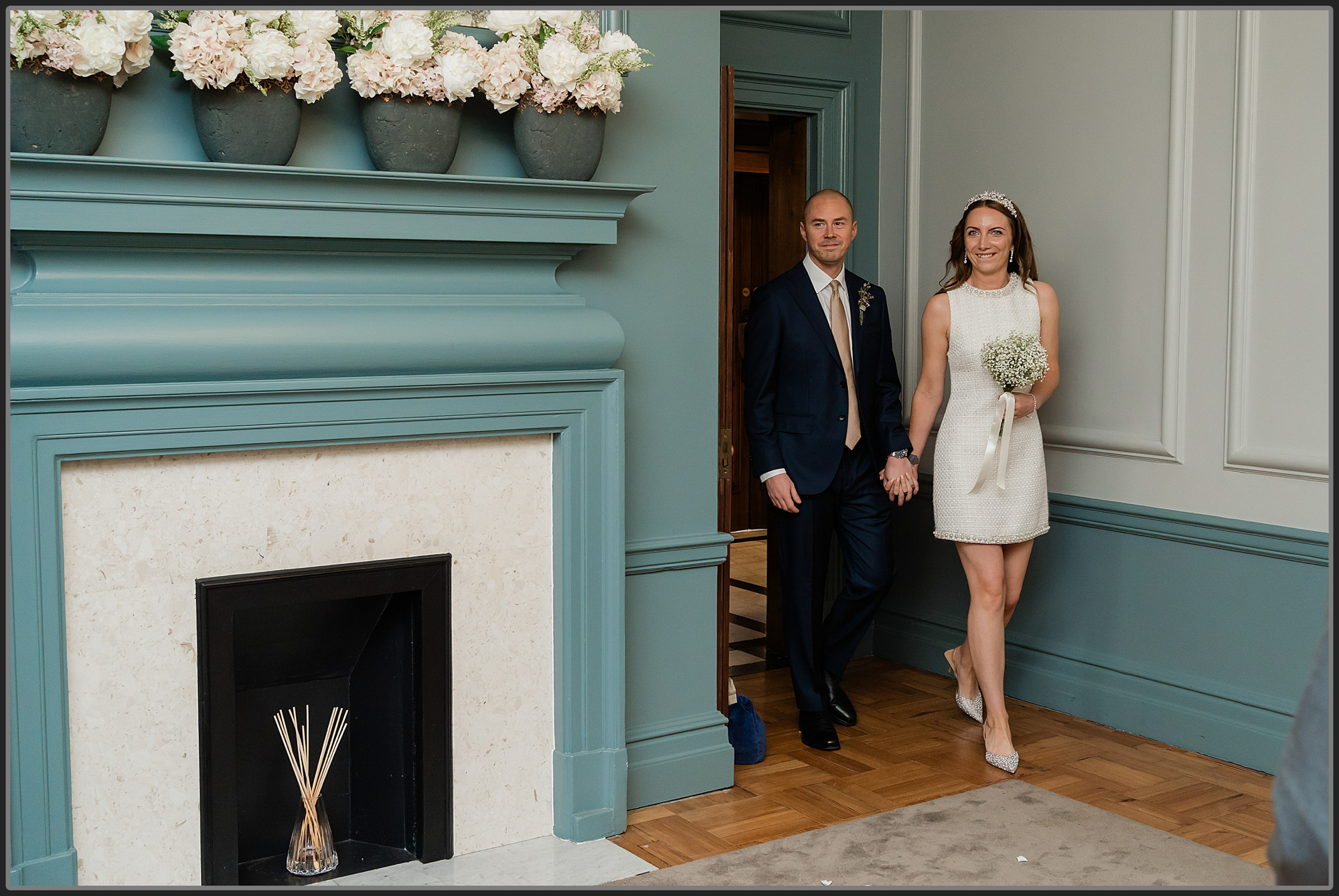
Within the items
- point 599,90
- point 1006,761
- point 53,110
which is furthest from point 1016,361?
point 53,110

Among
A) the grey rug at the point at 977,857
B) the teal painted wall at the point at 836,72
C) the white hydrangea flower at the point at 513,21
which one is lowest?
the grey rug at the point at 977,857

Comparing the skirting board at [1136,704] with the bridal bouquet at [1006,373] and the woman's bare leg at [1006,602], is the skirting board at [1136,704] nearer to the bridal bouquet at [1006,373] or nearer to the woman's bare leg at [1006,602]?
the woman's bare leg at [1006,602]

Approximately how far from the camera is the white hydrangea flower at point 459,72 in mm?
2457

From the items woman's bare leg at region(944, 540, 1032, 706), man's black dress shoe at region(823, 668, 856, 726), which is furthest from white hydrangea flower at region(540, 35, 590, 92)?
man's black dress shoe at region(823, 668, 856, 726)

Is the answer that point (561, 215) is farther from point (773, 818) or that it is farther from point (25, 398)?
point (773, 818)

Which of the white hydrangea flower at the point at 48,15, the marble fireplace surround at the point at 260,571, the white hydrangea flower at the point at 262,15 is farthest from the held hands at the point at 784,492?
the white hydrangea flower at the point at 48,15

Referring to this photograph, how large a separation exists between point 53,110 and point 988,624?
9.03ft

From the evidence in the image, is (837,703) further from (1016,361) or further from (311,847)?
(311,847)

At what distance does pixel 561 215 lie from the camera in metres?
2.70

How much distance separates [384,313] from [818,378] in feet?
5.02

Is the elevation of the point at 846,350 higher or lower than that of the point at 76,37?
lower

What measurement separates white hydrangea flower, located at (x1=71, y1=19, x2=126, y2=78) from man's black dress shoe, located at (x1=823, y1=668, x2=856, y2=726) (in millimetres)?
2753

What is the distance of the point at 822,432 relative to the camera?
3.62 meters

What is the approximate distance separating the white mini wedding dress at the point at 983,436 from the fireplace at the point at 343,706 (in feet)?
5.23
